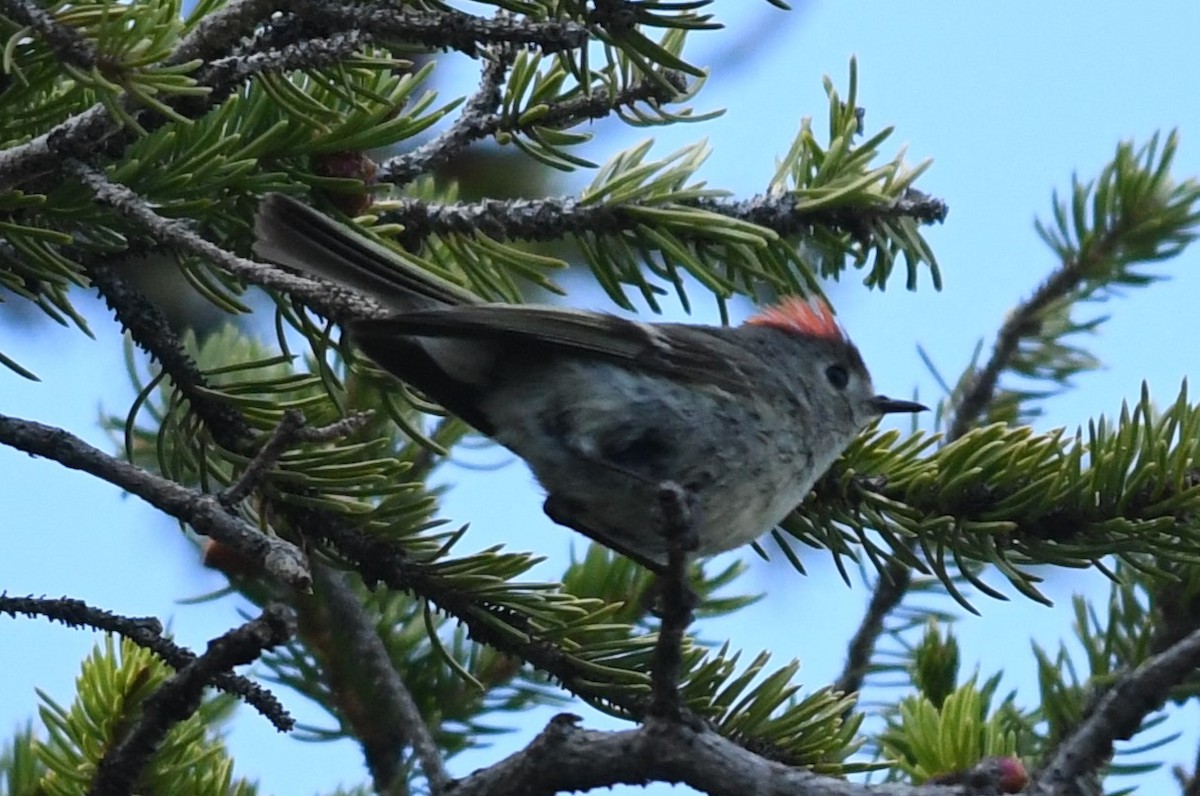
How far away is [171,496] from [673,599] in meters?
0.55

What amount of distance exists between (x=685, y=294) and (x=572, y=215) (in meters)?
0.19

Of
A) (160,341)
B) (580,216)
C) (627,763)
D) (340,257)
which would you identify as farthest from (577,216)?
(627,763)

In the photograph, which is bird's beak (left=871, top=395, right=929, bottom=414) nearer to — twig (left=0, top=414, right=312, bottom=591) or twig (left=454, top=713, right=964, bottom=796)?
twig (left=454, top=713, right=964, bottom=796)

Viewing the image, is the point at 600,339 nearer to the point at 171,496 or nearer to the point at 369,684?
the point at 369,684

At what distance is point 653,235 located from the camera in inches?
81.8

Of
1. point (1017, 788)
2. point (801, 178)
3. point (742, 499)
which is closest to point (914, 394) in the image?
point (742, 499)

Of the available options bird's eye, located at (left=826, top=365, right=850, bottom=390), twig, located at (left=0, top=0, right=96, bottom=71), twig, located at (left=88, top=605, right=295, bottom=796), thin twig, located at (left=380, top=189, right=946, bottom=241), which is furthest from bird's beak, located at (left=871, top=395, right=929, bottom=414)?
twig, located at (left=0, top=0, right=96, bottom=71)

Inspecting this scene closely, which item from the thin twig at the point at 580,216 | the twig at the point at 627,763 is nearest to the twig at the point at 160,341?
the thin twig at the point at 580,216

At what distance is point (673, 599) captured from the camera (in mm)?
1694

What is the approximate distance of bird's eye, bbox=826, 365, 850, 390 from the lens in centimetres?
328

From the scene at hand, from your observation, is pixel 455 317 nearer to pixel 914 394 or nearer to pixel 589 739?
pixel 589 739

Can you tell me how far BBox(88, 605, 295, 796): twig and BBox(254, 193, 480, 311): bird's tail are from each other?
0.66 metres

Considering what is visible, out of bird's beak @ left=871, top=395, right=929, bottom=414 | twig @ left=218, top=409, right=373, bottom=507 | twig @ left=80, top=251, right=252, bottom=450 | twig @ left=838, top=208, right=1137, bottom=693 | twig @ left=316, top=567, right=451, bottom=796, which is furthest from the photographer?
bird's beak @ left=871, top=395, right=929, bottom=414

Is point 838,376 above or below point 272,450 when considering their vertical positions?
above
